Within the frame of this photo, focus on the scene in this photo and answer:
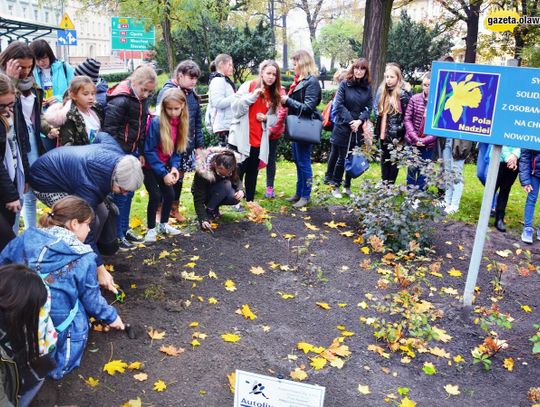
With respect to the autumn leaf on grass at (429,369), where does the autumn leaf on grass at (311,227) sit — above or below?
above

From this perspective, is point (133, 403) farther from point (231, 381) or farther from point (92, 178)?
point (92, 178)

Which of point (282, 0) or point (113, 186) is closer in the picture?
point (113, 186)

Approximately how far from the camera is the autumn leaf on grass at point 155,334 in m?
3.72

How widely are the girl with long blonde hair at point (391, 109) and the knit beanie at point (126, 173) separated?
3.64 metres

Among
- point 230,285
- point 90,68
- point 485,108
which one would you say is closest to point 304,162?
point 230,285

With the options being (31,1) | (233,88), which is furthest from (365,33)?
(31,1)

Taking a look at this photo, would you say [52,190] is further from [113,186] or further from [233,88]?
[233,88]

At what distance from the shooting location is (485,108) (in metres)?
3.93

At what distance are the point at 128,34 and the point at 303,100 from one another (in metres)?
14.8

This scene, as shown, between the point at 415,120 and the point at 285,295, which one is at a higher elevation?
the point at 415,120

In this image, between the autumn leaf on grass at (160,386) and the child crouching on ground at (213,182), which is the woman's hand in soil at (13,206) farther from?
the child crouching on ground at (213,182)

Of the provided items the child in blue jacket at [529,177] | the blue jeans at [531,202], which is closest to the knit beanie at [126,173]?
the child in blue jacket at [529,177]

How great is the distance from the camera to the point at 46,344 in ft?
8.97

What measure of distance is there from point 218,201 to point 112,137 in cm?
148
